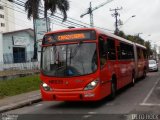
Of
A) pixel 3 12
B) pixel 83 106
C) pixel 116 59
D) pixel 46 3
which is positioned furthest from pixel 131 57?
pixel 3 12

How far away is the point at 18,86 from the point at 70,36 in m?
8.13

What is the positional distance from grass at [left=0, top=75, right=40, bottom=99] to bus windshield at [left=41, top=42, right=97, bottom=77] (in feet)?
18.0

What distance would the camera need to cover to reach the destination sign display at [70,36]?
13773 mm

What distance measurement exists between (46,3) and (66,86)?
31.7m

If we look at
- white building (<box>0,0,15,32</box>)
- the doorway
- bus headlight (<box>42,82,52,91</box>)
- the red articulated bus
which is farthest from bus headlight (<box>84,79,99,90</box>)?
white building (<box>0,0,15,32</box>)

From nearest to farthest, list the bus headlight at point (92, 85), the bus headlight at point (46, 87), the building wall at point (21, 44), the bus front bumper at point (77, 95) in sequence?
the bus front bumper at point (77, 95) → the bus headlight at point (92, 85) → the bus headlight at point (46, 87) → the building wall at point (21, 44)

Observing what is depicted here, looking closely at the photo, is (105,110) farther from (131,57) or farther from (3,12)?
(3,12)

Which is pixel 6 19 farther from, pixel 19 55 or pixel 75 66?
pixel 75 66

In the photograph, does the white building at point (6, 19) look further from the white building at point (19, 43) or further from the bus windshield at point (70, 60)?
the bus windshield at point (70, 60)

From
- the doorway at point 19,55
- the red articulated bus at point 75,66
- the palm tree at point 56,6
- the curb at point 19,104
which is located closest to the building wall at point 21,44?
the doorway at point 19,55

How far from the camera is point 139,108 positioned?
1284 cm

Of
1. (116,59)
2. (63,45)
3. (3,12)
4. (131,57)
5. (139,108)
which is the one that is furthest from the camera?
(3,12)

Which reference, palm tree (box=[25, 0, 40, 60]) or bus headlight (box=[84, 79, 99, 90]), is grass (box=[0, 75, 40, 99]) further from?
palm tree (box=[25, 0, 40, 60])

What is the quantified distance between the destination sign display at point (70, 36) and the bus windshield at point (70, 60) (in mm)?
241
